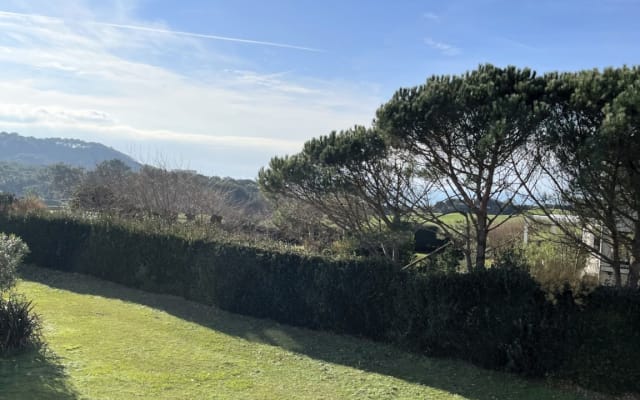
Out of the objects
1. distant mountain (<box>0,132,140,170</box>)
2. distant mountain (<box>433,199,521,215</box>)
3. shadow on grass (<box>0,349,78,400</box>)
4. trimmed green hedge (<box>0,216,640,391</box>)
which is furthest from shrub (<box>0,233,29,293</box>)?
distant mountain (<box>0,132,140,170</box>)

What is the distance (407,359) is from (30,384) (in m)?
5.52

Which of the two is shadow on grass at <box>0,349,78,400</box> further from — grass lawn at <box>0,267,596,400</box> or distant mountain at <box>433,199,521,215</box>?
distant mountain at <box>433,199,521,215</box>

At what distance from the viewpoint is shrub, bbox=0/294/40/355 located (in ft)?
20.9

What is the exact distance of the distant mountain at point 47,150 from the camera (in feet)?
332

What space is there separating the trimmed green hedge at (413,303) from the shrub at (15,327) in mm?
4638

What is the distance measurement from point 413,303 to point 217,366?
3.53m

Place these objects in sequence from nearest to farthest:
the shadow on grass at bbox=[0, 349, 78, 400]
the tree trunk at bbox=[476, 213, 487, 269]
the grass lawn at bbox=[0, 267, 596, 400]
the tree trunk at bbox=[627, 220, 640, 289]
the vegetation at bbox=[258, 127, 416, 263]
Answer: the shadow on grass at bbox=[0, 349, 78, 400], the grass lawn at bbox=[0, 267, 596, 400], the tree trunk at bbox=[627, 220, 640, 289], the tree trunk at bbox=[476, 213, 487, 269], the vegetation at bbox=[258, 127, 416, 263]

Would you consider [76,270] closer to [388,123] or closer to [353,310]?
[353,310]

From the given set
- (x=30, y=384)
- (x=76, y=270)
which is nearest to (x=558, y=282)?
(x=30, y=384)

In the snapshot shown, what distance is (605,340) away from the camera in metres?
6.45

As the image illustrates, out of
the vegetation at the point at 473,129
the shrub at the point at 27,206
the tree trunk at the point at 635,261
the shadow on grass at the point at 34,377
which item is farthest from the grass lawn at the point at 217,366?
the shrub at the point at 27,206

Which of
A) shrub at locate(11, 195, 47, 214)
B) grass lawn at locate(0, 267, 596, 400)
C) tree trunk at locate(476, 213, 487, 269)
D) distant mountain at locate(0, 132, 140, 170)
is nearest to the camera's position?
grass lawn at locate(0, 267, 596, 400)

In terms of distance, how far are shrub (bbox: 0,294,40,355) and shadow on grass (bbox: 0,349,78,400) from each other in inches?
6.1

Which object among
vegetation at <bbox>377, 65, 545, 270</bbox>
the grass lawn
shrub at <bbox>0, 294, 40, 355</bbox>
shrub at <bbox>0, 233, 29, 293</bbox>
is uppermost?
vegetation at <bbox>377, 65, 545, 270</bbox>
